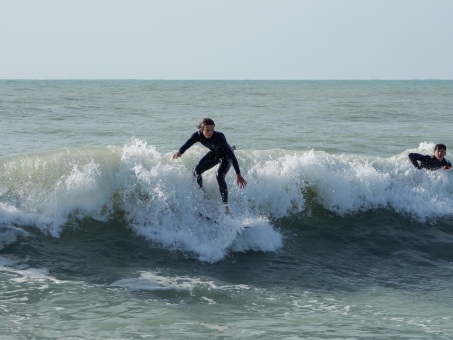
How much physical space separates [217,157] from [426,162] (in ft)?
15.7

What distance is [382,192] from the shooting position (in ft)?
45.0

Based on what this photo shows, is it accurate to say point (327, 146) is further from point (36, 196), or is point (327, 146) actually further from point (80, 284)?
point (80, 284)

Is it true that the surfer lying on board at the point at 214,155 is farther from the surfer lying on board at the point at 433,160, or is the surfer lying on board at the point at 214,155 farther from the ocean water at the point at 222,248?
the surfer lying on board at the point at 433,160

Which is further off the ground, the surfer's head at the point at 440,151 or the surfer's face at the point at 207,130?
the surfer's face at the point at 207,130

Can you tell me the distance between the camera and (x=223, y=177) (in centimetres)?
1101

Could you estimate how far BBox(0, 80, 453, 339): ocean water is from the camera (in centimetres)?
757

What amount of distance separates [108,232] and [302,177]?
3886mm

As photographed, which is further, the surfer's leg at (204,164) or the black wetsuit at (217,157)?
the surfer's leg at (204,164)

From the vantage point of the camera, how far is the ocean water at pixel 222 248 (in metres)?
7.57

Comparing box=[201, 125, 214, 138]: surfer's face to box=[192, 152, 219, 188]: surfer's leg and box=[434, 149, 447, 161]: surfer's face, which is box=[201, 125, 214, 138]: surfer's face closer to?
box=[192, 152, 219, 188]: surfer's leg

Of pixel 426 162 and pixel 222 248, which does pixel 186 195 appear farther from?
pixel 426 162

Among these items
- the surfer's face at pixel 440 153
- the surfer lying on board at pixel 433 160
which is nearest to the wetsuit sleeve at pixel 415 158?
the surfer lying on board at pixel 433 160

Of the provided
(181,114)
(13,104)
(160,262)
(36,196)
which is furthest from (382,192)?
(13,104)

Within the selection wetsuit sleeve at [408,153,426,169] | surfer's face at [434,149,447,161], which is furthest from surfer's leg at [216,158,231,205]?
surfer's face at [434,149,447,161]
